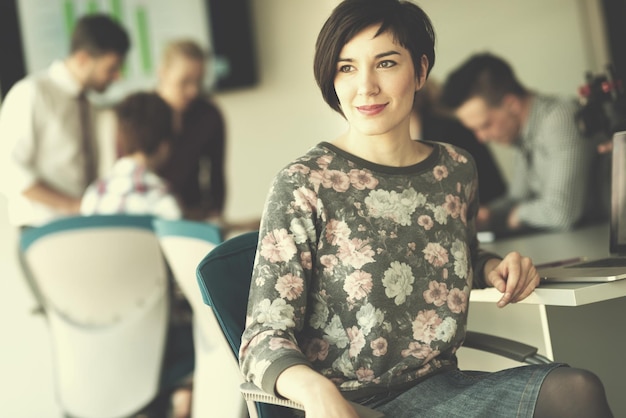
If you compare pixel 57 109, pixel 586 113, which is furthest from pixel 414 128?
pixel 57 109

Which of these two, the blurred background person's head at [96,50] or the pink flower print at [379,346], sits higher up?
the blurred background person's head at [96,50]

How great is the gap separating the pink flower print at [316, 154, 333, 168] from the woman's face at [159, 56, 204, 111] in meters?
2.88

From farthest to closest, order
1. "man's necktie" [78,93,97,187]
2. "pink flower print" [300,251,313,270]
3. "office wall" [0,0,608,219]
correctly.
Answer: "office wall" [0,0,608,219] → "man's necktie" [78,93,97,187] → "pink flower print" [300,251,313,270]

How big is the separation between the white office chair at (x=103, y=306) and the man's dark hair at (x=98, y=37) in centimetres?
128

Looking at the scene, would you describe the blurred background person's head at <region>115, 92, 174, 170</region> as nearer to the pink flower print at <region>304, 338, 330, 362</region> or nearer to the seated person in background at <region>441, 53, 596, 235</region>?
the seated person in background at <region>441, 53, 596, 235</region>

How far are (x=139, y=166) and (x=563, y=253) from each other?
167cm

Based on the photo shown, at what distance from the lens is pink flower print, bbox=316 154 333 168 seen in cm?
141

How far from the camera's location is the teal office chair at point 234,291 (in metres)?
1.38

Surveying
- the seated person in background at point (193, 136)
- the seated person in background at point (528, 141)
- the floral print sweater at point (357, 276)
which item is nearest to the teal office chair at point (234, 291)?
the floral print sweater at point (357, 276)

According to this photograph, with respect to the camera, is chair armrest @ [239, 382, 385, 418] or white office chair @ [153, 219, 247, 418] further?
white office chair @ [153, 219, 247, 418]

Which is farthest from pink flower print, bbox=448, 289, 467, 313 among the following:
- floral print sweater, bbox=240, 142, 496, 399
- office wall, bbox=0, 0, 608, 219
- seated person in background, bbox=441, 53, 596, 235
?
office wall, bbox=0, 0, 608, 219

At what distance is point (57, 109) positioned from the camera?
367 centimetres

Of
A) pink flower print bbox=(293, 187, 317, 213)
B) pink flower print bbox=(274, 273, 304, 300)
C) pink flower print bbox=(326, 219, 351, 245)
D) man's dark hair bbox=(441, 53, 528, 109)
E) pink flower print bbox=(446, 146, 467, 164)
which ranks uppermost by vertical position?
man's dark hair bbox=(441, 53, 528, 109)

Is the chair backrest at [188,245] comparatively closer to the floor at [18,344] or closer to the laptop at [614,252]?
the laptop at [614,252]
